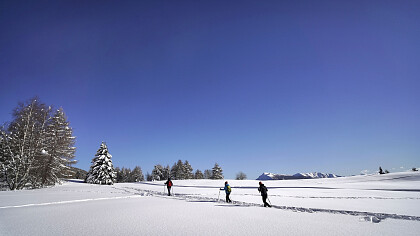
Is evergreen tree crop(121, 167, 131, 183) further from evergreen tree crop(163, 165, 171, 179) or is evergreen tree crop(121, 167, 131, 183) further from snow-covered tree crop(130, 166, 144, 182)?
evergreen tree crop(163, 165, 171, 179)

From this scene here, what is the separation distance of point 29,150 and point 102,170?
19284 millimetres

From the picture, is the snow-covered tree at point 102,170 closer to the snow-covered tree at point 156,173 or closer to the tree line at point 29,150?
the tree line at point 29,150

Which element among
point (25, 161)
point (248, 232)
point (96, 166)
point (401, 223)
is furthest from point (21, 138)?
point (401, 223)

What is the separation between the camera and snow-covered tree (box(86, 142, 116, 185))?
134 feet

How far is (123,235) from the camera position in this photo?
5.54 m

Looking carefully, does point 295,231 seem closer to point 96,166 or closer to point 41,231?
point 41,231

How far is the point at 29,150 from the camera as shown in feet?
78.3

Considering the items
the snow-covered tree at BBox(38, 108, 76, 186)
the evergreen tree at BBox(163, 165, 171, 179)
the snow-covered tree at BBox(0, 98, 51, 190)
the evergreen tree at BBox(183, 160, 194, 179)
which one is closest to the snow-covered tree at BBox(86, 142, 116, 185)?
the snow-covered tree at BBox(38, 108, 76, 186)

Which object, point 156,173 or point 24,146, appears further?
point 156,173

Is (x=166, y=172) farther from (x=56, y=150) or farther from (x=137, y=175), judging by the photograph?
(x=56, y=150)

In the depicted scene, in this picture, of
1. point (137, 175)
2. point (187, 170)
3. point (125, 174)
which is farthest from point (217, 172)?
point (125, 174)

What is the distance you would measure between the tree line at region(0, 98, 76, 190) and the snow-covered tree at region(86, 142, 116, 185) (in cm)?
1256

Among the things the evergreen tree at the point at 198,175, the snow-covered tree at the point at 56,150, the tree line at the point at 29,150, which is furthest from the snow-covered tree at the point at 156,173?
the tree line at the point at 29,150

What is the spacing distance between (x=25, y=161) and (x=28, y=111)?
6134mm
